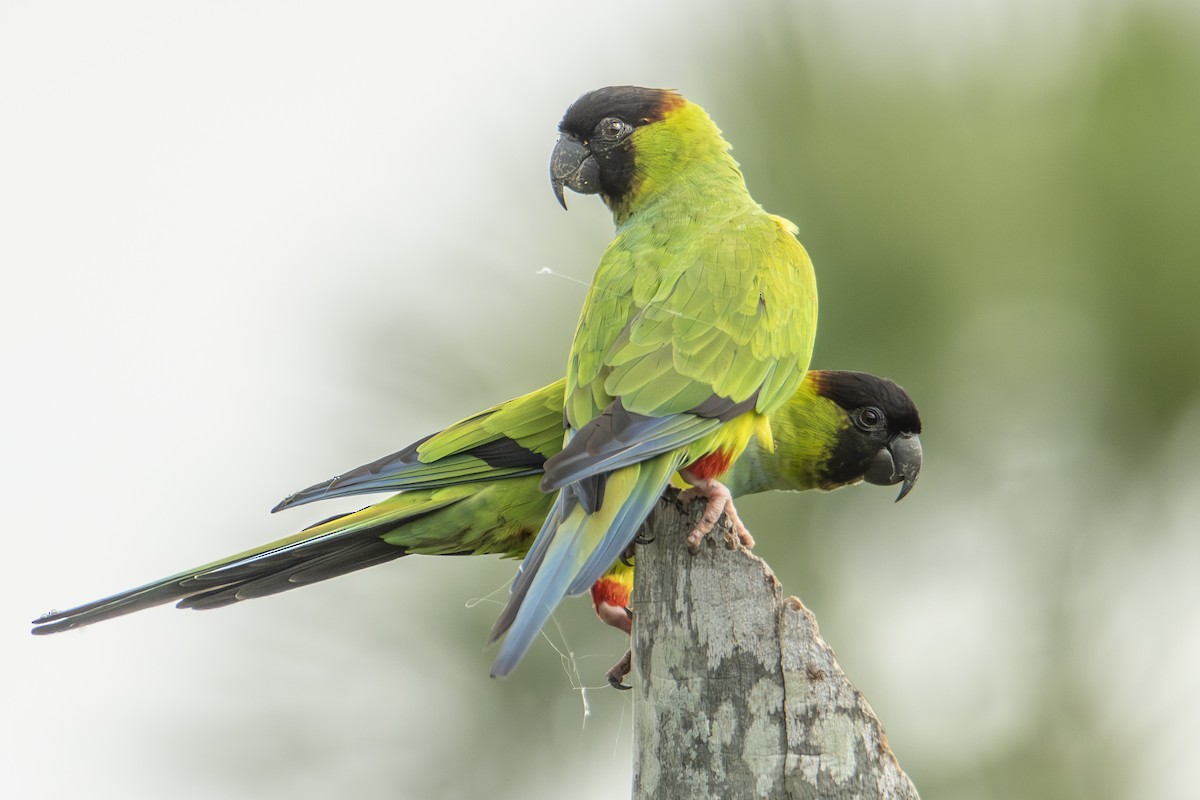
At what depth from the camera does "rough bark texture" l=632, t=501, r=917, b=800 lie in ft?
8.18

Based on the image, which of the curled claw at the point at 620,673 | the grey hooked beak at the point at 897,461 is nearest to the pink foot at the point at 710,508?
the curled claw at the point at 620,673

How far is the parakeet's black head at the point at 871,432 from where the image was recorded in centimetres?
475

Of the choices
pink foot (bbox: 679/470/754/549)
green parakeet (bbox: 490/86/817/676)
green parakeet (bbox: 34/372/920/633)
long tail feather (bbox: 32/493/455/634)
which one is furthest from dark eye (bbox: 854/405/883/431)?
long tail feather (bbox: 32/493/455/634)

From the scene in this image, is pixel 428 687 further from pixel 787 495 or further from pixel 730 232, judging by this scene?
pixel 730 232

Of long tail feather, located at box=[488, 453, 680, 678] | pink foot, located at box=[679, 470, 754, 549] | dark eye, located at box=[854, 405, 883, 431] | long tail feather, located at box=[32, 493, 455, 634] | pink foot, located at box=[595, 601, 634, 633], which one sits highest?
long tail feather, located at box=[488, 453, 680, 678]

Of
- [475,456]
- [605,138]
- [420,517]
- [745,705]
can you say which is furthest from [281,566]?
[605,138]

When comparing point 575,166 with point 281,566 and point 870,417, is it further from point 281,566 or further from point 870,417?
point 281,566

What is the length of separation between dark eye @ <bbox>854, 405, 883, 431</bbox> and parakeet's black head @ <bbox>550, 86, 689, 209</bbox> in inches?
49.2

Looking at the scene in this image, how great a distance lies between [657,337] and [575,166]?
132 cm

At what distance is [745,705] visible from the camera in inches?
101

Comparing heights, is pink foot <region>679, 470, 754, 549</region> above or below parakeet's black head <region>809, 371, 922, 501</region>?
above

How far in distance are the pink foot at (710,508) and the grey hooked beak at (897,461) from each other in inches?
62.9

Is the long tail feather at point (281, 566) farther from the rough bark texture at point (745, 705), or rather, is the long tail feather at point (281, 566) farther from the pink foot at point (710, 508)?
the rough bark texture at point (745, 705)

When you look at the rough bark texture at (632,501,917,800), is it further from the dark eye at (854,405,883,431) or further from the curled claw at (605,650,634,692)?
the dark eye at (854,405,883,431)
